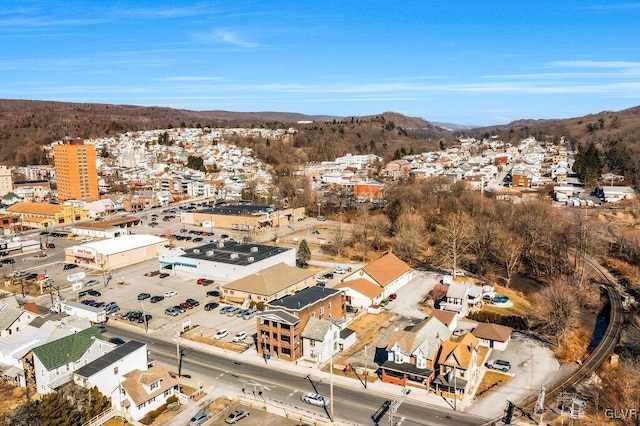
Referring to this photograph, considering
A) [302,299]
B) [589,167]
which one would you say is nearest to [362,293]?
[302,299]

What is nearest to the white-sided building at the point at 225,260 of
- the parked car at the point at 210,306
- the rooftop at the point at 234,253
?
the rooftop at the point at 234,253

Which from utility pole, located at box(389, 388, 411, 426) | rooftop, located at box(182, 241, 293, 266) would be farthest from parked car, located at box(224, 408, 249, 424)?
rooftop, located at box(182, 241, 293, 266)

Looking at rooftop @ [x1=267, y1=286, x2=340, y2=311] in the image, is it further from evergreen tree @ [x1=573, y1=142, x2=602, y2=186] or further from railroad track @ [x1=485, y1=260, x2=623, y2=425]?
evergreen tree @ [x1=573, y1=142, x2=602, y2=186]

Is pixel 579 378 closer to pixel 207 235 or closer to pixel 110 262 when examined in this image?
pixel 110 262

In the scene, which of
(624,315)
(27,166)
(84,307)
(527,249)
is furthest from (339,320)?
(27,166)

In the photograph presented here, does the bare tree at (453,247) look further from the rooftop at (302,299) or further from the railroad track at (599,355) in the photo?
the rooftop at (302,299)
